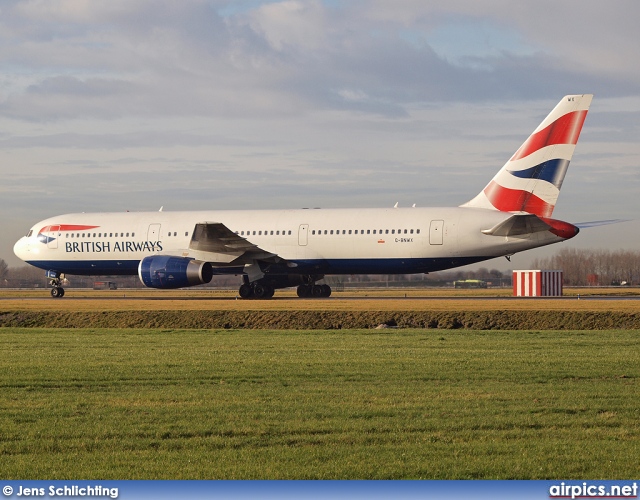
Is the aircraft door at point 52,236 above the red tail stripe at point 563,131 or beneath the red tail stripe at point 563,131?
beneath

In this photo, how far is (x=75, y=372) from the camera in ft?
51.5

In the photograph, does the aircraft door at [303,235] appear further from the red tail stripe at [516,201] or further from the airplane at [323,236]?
the red tail stripe at [516,201]

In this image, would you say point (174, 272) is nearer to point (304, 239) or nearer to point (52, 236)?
point (304, 239)

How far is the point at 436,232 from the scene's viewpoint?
3922 centimetres

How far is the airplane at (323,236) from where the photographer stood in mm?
38281

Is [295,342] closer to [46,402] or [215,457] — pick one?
[46,402]

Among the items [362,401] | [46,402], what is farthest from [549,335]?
[46,402]

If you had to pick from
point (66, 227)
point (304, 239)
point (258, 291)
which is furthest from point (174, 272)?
point (66, 227)

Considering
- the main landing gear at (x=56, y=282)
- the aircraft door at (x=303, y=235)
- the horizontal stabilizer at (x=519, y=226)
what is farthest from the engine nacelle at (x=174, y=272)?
the horizontal stabilizer at (x=519, y=226)

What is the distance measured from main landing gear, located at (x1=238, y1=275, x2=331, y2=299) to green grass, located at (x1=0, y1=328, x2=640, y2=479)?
22212 millimetres

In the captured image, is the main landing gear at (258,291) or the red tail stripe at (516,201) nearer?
the red tail stripe at (516,201)

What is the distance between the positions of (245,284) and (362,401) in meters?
30.7

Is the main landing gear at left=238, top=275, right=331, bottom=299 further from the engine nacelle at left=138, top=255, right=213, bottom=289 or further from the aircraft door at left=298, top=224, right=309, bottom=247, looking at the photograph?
the engine nacelle at left=138, top=255, right=213, bottom=289

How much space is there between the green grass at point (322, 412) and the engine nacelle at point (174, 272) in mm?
20103
